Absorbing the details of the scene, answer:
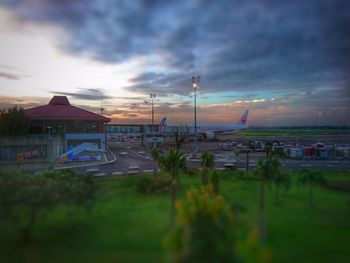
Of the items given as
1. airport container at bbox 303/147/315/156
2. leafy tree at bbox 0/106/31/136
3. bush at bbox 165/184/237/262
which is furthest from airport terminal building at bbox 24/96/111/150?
bush at bbox 165/184/237/262

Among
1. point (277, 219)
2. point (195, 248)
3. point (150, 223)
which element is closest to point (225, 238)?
point (195, 248)

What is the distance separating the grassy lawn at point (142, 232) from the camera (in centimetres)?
1049

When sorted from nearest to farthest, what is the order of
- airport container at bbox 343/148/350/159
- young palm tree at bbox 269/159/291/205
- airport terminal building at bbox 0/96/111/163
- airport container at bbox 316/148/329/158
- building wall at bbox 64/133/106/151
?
young palm tree at bbox 269/159/291/205, airport container at bbox 343/148/350/159, airport container at bbox 316/148/329/158, airport terminal building at bbox 0/96/111/163, building wall at bbox 64/133/106/151

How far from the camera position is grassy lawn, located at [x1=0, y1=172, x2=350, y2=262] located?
413 inches

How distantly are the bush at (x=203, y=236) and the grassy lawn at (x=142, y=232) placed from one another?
2658 millimetres

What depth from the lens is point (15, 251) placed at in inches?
424

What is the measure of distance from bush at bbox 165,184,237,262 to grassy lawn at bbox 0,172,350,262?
266cm

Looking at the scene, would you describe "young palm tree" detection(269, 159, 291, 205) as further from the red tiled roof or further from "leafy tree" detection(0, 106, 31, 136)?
"leafy tree" detection(0, 106, 31, 136)

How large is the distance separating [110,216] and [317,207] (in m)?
12.9

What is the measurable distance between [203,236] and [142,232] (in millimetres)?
5427

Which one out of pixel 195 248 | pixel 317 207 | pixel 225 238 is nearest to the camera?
pixel 195 248

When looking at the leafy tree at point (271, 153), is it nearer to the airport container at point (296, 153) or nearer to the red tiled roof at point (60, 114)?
the airport container at point (296, 153)

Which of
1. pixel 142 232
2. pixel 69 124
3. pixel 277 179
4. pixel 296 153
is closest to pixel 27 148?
pixel 69 124

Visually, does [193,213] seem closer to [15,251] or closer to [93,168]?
[15,251]
